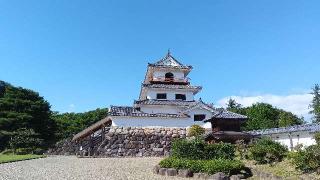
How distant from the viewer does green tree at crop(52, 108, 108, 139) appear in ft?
200

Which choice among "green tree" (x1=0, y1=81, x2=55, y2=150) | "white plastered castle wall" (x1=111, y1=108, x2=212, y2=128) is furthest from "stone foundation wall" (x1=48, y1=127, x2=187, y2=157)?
"green tree" (x1=0, y1=81, x2=55, y2=150)

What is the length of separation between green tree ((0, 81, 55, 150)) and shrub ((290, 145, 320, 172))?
37.3 metres

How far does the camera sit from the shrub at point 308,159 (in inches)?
552

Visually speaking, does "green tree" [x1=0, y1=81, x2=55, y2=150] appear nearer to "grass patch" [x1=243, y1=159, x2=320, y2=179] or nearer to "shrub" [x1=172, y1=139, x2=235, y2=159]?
"shrub" [x1=172, y1=139, x2=235, y2=159]

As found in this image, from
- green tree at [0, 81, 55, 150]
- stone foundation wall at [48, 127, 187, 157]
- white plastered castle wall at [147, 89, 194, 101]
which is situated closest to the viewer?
stone foundation wall at [48, 127, 187, 157]

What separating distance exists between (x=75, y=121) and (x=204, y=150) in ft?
161

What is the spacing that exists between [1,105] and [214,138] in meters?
A: 30.1

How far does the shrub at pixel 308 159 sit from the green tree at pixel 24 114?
37.3 meters

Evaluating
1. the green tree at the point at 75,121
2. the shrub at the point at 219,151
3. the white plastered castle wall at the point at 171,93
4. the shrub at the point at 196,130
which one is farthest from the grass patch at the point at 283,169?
the green tree at the point at 75,121

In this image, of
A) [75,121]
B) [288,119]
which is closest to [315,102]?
[288,119]

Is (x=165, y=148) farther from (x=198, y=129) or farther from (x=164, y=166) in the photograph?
(x=164, y=166)

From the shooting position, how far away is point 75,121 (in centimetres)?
6556

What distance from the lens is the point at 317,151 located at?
45.8 feet

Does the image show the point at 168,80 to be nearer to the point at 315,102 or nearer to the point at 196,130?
the point at 196,130
